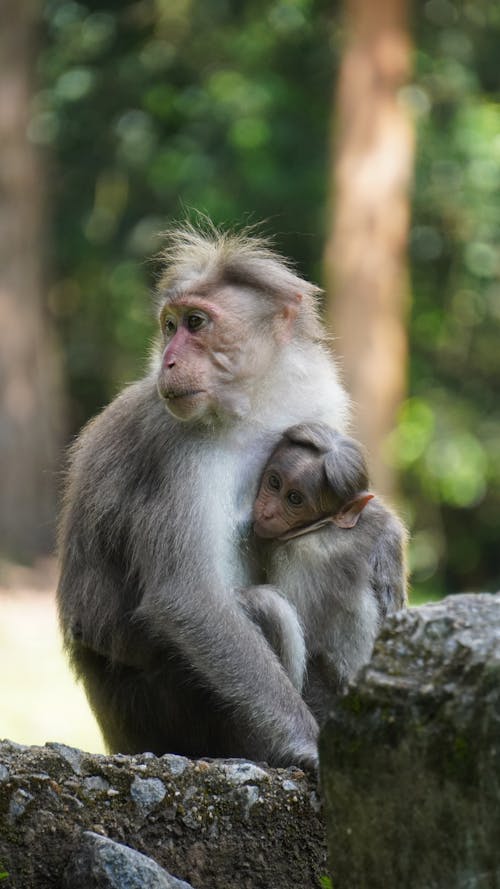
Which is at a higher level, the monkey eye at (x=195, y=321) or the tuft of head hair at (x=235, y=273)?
the tuft of head hair at (x=235, y=273)

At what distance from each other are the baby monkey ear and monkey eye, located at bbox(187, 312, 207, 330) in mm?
997

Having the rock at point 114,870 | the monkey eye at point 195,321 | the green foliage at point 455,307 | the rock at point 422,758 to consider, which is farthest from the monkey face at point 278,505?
the green foliage at point 455,307

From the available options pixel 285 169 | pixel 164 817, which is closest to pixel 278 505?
pixel 164 817

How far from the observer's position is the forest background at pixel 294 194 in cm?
1855

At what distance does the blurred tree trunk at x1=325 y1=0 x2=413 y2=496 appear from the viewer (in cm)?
1834

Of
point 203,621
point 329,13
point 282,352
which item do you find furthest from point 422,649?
point 329,13

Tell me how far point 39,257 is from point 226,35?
232 inches

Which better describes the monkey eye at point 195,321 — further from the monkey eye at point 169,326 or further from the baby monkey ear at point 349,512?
the baby monkey ear at point 349,512

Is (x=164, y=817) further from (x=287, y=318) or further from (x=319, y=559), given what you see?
(x=287, y=318)

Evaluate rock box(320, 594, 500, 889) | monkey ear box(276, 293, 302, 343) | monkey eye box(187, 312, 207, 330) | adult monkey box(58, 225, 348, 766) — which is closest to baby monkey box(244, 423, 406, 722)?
adult monkey box(58, 225, 348, 766)

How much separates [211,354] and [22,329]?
14634 millimetres

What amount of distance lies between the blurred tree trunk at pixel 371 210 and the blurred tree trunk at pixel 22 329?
4.52m

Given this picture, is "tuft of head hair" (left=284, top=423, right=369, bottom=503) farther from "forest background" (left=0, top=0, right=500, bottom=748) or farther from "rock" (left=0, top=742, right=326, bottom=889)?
"forest background" (left=0, top=0, right=500, bottom=748)

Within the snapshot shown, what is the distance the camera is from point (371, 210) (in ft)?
60.7
